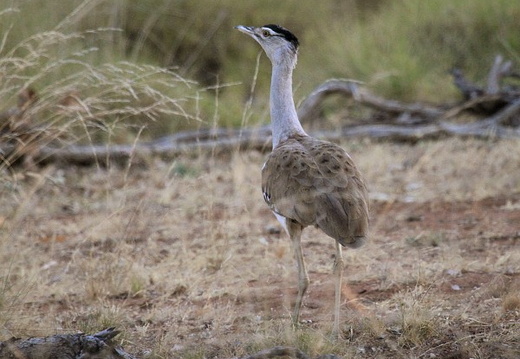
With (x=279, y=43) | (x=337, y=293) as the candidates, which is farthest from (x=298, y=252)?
(x=279, y=43)

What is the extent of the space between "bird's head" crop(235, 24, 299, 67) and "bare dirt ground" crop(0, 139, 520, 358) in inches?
36.8

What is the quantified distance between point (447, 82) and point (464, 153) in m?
2.81

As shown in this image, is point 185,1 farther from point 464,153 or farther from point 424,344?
point 424,344

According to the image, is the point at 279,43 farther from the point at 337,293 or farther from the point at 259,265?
the point at 337,293

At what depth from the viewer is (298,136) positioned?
4559 mm

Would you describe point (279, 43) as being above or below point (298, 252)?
above

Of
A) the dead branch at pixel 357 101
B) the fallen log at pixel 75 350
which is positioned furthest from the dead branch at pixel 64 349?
the dead branch at pixel 357 101

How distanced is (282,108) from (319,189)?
2.75 feet

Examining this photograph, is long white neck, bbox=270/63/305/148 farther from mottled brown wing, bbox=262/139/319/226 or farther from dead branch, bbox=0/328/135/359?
dead branch, bbox=0/328/135/359

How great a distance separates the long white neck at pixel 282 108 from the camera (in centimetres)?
462

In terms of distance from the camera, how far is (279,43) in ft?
15.8

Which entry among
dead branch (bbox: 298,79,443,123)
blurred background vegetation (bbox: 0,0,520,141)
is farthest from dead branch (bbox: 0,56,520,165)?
blurred background vegetation (bbox: 0,0,520,141)

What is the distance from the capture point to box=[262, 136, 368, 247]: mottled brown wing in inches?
151

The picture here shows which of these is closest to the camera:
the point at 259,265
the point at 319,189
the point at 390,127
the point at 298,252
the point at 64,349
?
the point at 64,349
